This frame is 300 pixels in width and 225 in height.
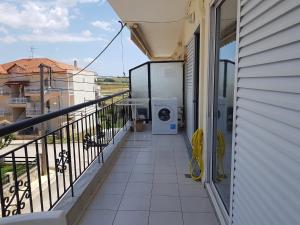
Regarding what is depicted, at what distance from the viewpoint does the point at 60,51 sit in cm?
1878

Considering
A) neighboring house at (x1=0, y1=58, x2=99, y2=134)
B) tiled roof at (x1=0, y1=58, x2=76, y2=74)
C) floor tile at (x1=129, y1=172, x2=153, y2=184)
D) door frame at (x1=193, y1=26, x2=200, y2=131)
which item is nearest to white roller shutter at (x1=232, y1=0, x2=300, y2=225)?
floor tile at (x1=129, y1=172, x2=153, y2=184)

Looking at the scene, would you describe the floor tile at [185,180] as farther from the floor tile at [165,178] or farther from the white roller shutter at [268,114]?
the white roller shutter at [268,114]

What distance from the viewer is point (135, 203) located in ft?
8.04

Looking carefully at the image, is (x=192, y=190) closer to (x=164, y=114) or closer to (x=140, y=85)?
(x=164, y=114)

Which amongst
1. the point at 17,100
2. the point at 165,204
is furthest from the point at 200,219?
the point at 17,100

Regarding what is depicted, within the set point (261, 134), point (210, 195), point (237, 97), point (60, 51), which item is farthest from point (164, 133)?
point (60, 51)

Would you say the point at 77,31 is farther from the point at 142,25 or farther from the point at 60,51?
the point at 142,25

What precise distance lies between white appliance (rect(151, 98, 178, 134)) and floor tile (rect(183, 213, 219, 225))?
3.22 m

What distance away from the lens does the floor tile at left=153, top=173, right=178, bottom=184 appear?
2.96 meters

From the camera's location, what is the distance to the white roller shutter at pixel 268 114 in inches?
33.2

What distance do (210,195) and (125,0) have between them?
9.92 ft

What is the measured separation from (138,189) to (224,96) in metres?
1.38

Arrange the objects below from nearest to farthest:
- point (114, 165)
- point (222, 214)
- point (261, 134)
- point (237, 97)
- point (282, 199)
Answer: point (282, 199), point (261, 134), point (237, 97), point (222, 214), point (114, 165)

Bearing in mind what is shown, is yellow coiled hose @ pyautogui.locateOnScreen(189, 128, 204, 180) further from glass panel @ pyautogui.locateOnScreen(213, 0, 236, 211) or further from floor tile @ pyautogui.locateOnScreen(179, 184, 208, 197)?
glass panel @ pyautogui.locateOnScreen(213, 0, 236, 211)
